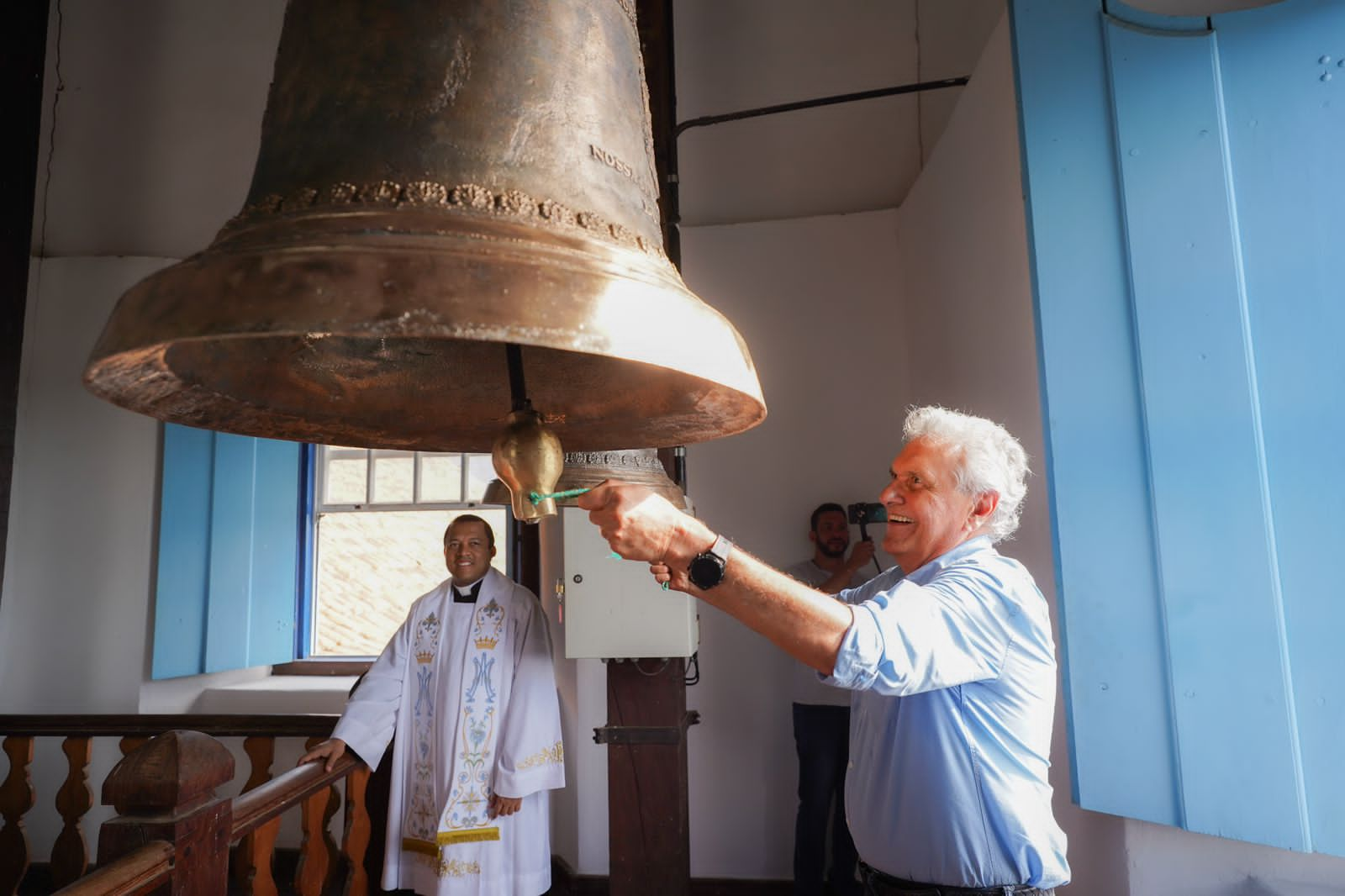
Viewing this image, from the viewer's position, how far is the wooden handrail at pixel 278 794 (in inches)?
59.5

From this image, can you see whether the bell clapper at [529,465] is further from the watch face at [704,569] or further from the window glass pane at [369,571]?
the window glass pane at [369,571]

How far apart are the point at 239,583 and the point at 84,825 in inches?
43.8

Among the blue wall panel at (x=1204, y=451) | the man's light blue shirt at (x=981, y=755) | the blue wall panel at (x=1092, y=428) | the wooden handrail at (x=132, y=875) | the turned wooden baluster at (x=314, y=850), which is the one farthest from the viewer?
the turned wooden baluster at (x=314, y=850)

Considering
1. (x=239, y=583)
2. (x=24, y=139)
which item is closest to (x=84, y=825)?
(x=239, y=583)

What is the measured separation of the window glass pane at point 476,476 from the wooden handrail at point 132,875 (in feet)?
9.09

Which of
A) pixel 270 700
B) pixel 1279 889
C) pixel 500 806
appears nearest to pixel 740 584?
pixel 1279 889

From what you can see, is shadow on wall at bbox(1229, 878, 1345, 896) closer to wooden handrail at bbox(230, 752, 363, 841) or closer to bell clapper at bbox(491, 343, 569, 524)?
bell clapper at bbox(491, 343, 569, 524)

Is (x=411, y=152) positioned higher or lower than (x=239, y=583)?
higher

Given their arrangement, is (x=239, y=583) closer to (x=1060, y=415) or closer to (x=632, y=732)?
(x=632, y=732)

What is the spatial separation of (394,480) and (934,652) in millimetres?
3449

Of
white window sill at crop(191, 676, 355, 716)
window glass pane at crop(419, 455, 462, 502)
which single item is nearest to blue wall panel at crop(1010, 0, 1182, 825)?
window glass pane at crop(419, 455, 462, 502)

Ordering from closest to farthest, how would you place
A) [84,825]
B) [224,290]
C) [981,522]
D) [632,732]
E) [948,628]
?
[224,290] < [948,628] < [981,522] < [632,732] < [84,825]

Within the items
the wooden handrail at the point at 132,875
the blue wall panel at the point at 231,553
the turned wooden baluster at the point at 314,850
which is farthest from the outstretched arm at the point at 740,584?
the blue wall panel at the point at 231,553

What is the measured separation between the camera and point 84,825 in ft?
11.1
